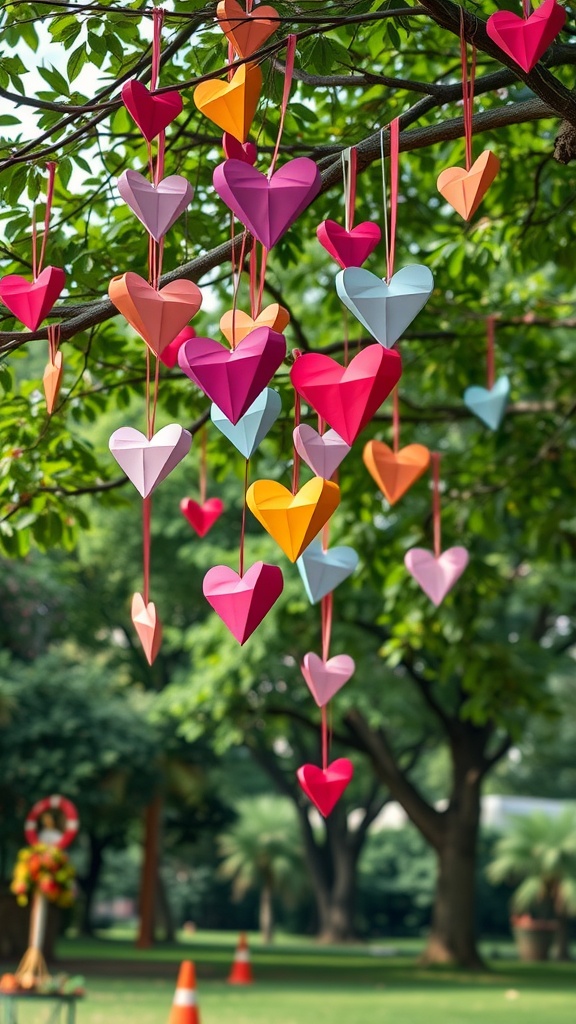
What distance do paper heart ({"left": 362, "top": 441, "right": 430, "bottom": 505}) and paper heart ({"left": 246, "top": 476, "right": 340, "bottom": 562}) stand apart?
3.99ft

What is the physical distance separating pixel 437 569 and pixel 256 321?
5.59 ft

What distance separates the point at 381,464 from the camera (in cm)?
379

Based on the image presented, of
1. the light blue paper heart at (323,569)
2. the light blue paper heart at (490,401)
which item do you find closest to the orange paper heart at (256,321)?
the light blue paper heart at (323,569)

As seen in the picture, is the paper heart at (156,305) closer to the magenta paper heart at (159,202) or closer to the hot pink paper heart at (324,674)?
the magenta paper heart at (159,202)

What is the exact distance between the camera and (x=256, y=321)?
2.73m

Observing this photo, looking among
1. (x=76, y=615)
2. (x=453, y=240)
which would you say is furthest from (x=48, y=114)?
(x=76, y=615)

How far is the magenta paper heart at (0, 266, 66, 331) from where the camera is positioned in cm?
292

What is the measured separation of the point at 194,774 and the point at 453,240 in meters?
18.2

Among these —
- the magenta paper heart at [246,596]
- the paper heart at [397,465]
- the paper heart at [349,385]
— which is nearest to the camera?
the paper heart at [349,385]

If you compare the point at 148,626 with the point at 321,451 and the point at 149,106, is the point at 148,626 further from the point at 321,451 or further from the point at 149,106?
the point at 149,106

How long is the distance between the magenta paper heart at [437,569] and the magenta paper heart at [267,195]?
73.0 inches

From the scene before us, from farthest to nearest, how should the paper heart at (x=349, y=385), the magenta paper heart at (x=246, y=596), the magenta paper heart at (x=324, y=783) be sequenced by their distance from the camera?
the magenta paper heart at (x=324, y=783)
the magenta paper heart at (x=246, y=596)
the paper heart at (x=349, y=385)

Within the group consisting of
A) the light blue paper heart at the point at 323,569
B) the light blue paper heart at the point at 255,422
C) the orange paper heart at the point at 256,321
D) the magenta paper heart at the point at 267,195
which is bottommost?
the light blue paper heart at the point at 323,569

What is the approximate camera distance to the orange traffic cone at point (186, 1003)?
8.22m
